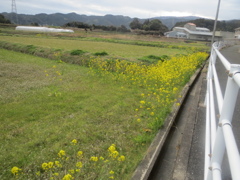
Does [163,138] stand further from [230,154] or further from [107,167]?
[230,154]

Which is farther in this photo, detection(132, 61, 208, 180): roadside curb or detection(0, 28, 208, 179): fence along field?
detection(0, 28, 208, 179): fence along field

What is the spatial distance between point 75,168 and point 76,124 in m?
1.21

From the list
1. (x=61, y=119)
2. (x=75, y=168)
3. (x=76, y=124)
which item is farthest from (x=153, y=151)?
(x=61, y=119)

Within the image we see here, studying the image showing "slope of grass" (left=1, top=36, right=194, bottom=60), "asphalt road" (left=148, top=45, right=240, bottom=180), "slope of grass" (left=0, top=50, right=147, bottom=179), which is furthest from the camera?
"slope of grass" (left=1, top=36, right=194, bottom=60)

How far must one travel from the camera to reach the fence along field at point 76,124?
2.36 metres

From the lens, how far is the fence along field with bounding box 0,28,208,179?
7.75 feet

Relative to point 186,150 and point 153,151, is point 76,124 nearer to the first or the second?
point 153,151

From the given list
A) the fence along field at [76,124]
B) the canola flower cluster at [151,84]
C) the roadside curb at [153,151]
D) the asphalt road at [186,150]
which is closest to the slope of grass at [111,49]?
the canola flower cluster at [151,84]

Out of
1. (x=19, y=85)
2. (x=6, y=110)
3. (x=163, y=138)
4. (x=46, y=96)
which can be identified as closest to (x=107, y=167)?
(x=163, y=138)

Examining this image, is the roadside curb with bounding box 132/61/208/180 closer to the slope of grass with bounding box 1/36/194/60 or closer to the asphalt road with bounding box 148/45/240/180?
the asphalt road with bounding box 148/45/240/180

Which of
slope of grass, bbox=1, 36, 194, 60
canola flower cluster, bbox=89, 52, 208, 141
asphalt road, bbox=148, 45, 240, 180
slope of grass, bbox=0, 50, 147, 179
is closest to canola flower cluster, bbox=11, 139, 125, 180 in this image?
slope of grass, bbox=0, 50, 147, 179

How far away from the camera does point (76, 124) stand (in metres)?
3.47

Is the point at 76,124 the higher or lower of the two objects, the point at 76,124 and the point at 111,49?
the lower

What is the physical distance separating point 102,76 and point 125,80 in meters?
1.04
